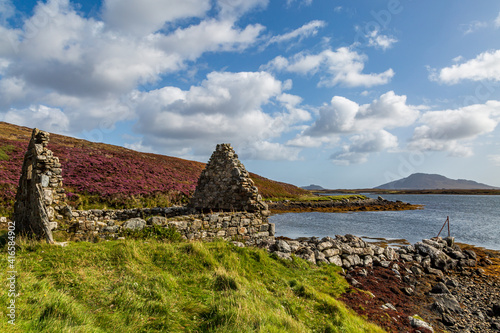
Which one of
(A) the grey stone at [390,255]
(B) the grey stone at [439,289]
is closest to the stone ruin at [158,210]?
(A) the grey stone at [390,255]

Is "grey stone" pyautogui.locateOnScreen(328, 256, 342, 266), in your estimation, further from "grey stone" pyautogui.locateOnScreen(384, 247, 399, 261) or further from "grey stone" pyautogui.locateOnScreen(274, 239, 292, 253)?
"grey stone" pyautogui.locateOnScreen(384, 247, 399, 261)

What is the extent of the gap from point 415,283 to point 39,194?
18168mm

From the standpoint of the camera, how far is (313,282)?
10047 millimetres

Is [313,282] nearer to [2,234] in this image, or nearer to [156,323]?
[156,323]

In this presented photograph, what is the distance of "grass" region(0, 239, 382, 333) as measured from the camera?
5.07m

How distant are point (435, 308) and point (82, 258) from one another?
13.6m

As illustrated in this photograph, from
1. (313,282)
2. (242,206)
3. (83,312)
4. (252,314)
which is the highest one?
(242,206)

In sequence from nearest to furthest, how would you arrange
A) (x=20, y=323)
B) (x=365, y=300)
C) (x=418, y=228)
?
(x=20, y=323) → (x=365, y=300) → (x=418, y=228)

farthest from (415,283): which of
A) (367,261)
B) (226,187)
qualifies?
(226,187)

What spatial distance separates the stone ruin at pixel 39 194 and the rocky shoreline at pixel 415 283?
9.28 m

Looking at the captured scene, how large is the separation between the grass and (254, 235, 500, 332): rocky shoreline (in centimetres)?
172

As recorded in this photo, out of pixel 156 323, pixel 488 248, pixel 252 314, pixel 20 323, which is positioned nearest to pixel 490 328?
pixel 252 314

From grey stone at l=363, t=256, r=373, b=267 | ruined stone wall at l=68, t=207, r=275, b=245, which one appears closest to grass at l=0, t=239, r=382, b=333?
ruined stone wall at l=68, t=207, r=275, b=245

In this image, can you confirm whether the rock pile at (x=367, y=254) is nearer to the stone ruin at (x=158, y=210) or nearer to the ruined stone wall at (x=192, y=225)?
the ruined stone wall at (x=192, y=225)
